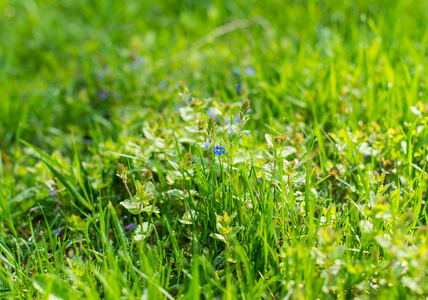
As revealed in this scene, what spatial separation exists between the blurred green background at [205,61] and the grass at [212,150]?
0.7 inches

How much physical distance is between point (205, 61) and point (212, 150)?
6.29 ft

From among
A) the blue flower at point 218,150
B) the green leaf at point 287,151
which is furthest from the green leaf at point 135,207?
the green leaf at point 287,151

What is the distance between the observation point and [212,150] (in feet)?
6.35

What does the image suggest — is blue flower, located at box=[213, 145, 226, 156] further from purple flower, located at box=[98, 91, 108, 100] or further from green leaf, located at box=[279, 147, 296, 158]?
purple flower, located at box=[98, 91, 108, 100]

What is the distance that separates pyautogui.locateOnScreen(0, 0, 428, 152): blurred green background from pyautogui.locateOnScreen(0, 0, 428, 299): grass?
2 centimetres

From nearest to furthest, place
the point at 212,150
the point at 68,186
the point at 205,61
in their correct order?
the point at 212,150 < the point at 68,186 < the point at 205,61

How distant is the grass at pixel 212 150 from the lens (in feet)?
5.33

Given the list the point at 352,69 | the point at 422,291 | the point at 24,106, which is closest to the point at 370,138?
the point at 352,69

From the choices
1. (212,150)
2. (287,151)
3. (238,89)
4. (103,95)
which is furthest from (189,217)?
(103,95)

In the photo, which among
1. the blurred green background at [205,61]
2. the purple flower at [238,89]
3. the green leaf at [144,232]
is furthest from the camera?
the purple flower at [238,89]

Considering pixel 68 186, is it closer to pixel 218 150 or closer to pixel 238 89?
pixel 218 150

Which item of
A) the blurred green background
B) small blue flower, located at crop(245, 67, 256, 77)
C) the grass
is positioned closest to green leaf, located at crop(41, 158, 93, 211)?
the grass

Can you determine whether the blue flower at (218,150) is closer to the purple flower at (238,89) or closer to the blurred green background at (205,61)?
the blurred green background at (205,61)

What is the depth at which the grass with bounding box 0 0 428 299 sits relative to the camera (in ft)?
5.33
